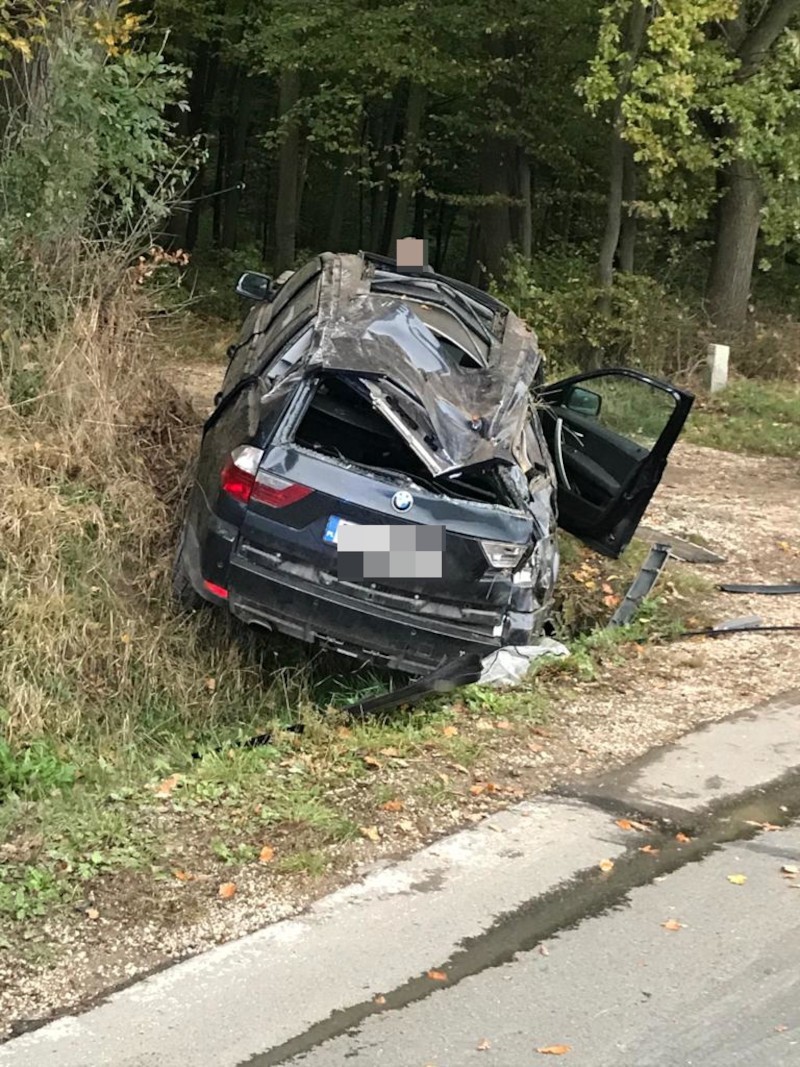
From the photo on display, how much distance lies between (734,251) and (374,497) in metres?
12.9

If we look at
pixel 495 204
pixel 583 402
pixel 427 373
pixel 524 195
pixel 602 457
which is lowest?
pixel 602 457

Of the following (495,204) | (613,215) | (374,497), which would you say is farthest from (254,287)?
(495,204)

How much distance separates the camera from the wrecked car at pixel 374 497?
16.3 ft

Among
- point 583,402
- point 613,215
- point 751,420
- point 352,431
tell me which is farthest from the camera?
point 613,215

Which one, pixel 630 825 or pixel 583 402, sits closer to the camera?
pixel 630 825

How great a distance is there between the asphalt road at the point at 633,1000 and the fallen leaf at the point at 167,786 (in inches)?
51.3

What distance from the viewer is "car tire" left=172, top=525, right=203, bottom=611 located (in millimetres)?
5754

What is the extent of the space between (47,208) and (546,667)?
4423 mm

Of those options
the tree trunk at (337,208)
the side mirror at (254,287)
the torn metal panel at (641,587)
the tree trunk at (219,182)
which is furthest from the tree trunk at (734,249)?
the tree trunk at (219,182)

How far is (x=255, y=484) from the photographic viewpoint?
499cm

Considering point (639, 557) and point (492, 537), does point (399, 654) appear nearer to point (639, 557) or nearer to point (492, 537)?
point (492, 537)

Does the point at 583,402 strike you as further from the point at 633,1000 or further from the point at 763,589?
the point at 633,1000

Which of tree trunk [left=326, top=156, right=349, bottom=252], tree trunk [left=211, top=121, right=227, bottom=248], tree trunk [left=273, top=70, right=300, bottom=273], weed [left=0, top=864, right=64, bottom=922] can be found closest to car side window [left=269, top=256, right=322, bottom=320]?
weed [left=0, top=864, right=64, bottom=922]

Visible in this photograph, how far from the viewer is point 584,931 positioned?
367cm
